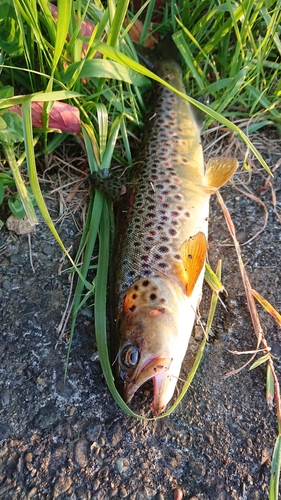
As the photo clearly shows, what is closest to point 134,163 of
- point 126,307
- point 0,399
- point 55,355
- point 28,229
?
point 28,229

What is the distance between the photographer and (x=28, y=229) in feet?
8.25

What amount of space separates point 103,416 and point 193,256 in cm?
86

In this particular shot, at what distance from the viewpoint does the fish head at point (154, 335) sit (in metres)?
1.95

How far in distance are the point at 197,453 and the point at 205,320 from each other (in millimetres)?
646

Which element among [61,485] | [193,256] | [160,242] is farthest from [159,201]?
[61,485]

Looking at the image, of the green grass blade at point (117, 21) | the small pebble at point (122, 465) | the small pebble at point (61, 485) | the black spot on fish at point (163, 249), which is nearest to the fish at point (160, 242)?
the black spot on fish at point (163, 249)

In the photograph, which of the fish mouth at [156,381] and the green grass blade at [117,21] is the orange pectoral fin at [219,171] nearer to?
the green grass blade at [117,21]

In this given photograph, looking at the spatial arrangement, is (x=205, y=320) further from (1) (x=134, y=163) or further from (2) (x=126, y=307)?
(1) (x=134, y=163)

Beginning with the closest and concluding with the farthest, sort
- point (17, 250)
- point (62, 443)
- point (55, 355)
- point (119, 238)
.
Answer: point (62, 443) < point (55, 355) < point (119, 238) < point (17, 250)

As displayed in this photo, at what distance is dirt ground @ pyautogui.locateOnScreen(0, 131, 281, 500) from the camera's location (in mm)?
1896

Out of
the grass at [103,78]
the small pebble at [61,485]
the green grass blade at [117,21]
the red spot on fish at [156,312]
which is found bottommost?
the small pebble at [61,485]

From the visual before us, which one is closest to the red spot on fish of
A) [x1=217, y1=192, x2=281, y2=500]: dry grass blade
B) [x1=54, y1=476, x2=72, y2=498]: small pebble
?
[x1=217, y1=192, x2=281, y2=500]: dry grass blade

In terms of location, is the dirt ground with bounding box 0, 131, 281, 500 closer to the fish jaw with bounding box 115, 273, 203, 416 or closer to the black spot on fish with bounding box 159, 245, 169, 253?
the fish jaw with bounding box 115, 273, 203, 416

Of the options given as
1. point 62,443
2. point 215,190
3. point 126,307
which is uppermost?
point 215,190
